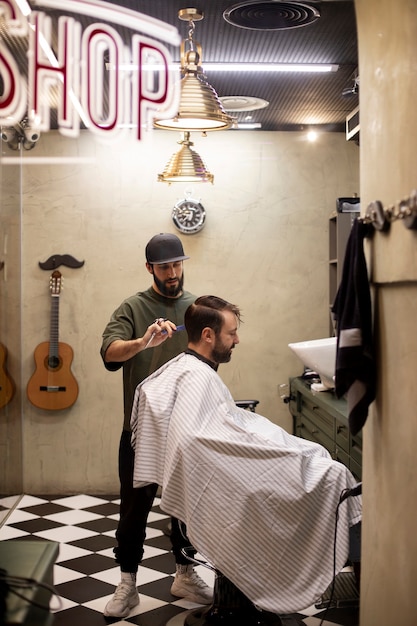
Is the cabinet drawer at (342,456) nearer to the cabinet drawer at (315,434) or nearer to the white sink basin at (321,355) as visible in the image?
the cabinet drawer at (315,434)

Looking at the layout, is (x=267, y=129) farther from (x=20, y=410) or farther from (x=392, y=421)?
(x=392, y=421)

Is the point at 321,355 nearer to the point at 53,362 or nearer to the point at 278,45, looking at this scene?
the point at 278,45

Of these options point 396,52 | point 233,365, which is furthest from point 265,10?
point 233,365

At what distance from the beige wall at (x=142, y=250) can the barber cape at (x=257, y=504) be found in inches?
105

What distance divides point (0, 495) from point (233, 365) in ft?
6.04

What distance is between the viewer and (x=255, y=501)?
9.78ft

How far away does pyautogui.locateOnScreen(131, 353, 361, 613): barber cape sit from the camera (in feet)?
9.70

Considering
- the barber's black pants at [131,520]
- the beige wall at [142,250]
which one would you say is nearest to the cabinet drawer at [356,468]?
the barber's black pants at [131,520]

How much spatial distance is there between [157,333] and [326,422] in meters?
1.41

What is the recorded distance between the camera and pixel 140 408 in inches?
133

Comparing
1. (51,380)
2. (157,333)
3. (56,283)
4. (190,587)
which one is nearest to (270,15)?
(157,333)

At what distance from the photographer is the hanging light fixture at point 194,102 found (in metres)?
3.21

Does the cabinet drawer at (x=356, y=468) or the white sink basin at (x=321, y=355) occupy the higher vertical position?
the white sink basin at (x=321, y=355)

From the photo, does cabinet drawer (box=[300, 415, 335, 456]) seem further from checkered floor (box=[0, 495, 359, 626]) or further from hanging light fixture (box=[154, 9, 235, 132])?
hanging light fixture (box=[154, 9, 235, 132])
